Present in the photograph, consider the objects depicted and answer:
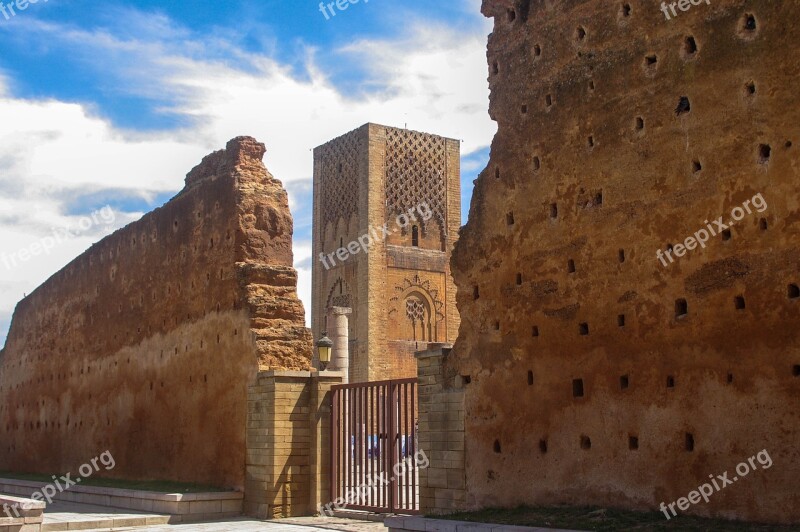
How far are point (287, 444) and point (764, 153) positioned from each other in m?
7.69

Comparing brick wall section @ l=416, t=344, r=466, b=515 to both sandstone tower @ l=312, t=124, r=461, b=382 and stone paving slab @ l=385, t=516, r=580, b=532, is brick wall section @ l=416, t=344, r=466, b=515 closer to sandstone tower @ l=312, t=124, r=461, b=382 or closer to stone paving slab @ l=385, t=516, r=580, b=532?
stone paving slab @ l=385, t=516, r=580, b=532

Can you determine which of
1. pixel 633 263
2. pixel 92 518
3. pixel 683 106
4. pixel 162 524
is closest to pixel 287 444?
pixel 162 524

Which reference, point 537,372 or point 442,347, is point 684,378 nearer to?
point 537,372

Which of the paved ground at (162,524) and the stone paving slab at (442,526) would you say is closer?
the stone paving slab at (442,526)

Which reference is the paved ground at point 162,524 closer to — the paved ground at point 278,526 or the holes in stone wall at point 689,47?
the paved ground at point 278,526

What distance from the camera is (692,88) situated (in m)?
8.66

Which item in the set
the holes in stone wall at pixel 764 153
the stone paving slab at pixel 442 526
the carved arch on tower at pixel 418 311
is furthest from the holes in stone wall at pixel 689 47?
the carved arch on tower at pixel 418 311

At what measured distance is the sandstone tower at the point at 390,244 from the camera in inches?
1540

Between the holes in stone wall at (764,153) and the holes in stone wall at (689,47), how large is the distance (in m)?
1.20

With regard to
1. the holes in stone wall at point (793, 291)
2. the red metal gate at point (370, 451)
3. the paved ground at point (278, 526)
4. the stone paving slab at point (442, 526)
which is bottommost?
the paved ground at point (278, 526)

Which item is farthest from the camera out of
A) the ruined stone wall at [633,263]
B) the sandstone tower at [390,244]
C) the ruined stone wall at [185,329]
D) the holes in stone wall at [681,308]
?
the sandstone tower at [390,244]

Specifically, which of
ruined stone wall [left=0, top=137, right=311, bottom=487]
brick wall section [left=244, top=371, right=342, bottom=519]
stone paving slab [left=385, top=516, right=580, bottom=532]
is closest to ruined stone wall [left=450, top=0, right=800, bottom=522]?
stone paving slab [left=385, top=516, right=580, bottom=532]

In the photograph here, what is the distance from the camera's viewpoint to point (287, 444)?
13055 millimetres

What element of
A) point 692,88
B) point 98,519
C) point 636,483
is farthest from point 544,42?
point 98,519
